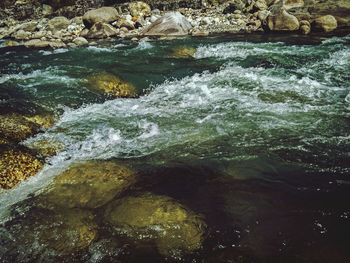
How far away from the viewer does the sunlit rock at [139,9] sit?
68.0ft

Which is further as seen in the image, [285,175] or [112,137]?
[112,137]

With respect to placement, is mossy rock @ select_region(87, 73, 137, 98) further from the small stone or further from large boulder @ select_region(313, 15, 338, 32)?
the small stone

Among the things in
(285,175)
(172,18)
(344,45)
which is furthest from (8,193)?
(172,18)

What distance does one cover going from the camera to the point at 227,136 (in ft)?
20.5

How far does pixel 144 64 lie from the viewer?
11.3m

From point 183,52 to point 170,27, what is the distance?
15.4 feet

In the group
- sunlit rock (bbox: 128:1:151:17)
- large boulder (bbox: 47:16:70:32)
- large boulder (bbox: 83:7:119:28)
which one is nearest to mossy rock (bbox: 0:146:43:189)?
large boulder (bbox: 83:7:119:28)

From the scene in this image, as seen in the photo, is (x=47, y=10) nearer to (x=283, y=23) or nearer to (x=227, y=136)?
(x=283, y=23)

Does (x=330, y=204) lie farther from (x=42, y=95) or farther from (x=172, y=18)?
(x=172, y=18)

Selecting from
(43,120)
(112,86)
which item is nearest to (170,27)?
(112,86)

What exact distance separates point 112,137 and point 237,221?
313 centimetres

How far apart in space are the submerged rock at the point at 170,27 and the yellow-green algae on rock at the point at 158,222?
43.1ft

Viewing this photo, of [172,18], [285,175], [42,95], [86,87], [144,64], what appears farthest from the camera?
[172,18]

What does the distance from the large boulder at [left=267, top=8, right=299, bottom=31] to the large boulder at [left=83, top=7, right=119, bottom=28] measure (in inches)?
330
